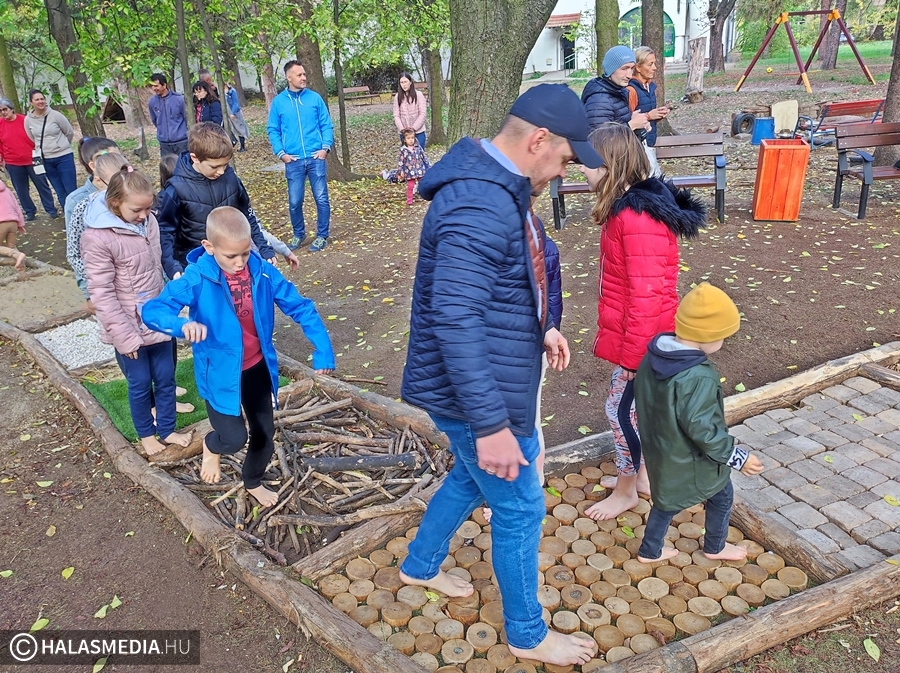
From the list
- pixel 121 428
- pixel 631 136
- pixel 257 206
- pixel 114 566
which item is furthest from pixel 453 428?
pixel 257 206

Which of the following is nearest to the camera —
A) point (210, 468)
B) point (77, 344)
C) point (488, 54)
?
point (210, 468)

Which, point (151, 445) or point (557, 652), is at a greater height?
point (151, 445)

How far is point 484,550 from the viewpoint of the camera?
3.29m

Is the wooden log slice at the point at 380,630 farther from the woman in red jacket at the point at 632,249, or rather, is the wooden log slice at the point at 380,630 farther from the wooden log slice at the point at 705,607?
the woman in red jacket at the point at 632,249

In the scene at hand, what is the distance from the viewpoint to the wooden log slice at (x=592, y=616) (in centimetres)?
279

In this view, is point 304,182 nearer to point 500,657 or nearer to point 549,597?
point 549,597

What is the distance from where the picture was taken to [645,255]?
310 cm

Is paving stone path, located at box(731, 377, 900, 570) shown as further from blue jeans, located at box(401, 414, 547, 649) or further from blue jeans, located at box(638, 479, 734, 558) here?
blue jeans, located at box(401, 414, 547, 649)

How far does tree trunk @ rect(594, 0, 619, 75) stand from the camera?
459 inches

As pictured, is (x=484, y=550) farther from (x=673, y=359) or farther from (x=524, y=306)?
(x=524, y=306)

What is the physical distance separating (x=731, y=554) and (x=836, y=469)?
41.9 inches

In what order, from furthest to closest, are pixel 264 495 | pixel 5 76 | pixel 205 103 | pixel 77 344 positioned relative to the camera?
pixel 5 76
pixel 205 103
pixel 77 344
pixel 264 495

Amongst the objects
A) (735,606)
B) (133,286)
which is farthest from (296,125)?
(735,606)

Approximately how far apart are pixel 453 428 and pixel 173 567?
1.82 meters
